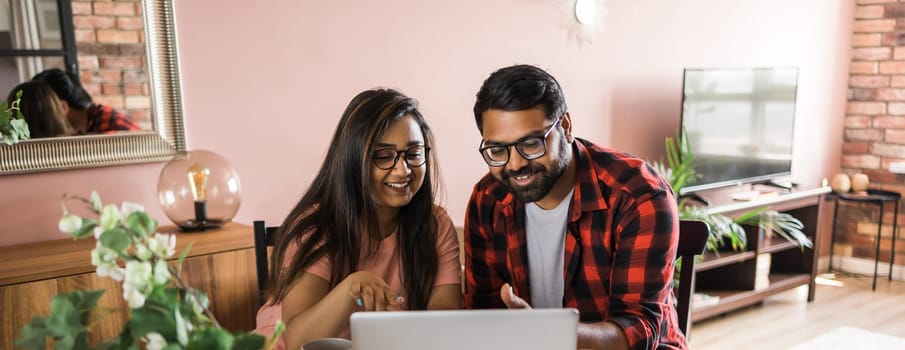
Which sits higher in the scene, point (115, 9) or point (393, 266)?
point (115, 9)

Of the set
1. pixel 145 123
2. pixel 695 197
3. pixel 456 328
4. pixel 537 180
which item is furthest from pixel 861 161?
pixel 456 328

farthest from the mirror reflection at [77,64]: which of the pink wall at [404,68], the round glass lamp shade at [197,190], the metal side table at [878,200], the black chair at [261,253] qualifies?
the metal side table at [878,200]

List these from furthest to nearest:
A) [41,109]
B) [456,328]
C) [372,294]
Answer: [41,109] < [372,294] < [456,328]

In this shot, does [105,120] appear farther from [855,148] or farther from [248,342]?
[855,148]

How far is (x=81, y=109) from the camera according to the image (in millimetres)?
2117

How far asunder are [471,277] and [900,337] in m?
2.77

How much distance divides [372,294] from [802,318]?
326 centimetres

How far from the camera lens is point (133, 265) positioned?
0.62m

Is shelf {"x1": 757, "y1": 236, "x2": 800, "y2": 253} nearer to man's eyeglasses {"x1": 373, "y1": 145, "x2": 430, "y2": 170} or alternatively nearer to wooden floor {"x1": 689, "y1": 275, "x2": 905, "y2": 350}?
wooden floor {"x1": 689, "y1": 275, "x2": 905, "y2": 350}

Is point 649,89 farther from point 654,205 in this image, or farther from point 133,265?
point 133,265

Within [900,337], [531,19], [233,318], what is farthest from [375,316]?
[900,337]

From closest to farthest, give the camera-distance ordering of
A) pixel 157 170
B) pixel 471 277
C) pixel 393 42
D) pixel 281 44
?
pixel 471 277 < pixel 157 170 < pixel 281 44 < pixel 393 42

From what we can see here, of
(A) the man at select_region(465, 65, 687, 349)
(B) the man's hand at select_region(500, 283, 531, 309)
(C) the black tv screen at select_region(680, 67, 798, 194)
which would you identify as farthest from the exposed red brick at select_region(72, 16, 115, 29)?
(C) the black tv screen at select_region(680, 67, 798, 194)

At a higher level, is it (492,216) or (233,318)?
(492,216)
